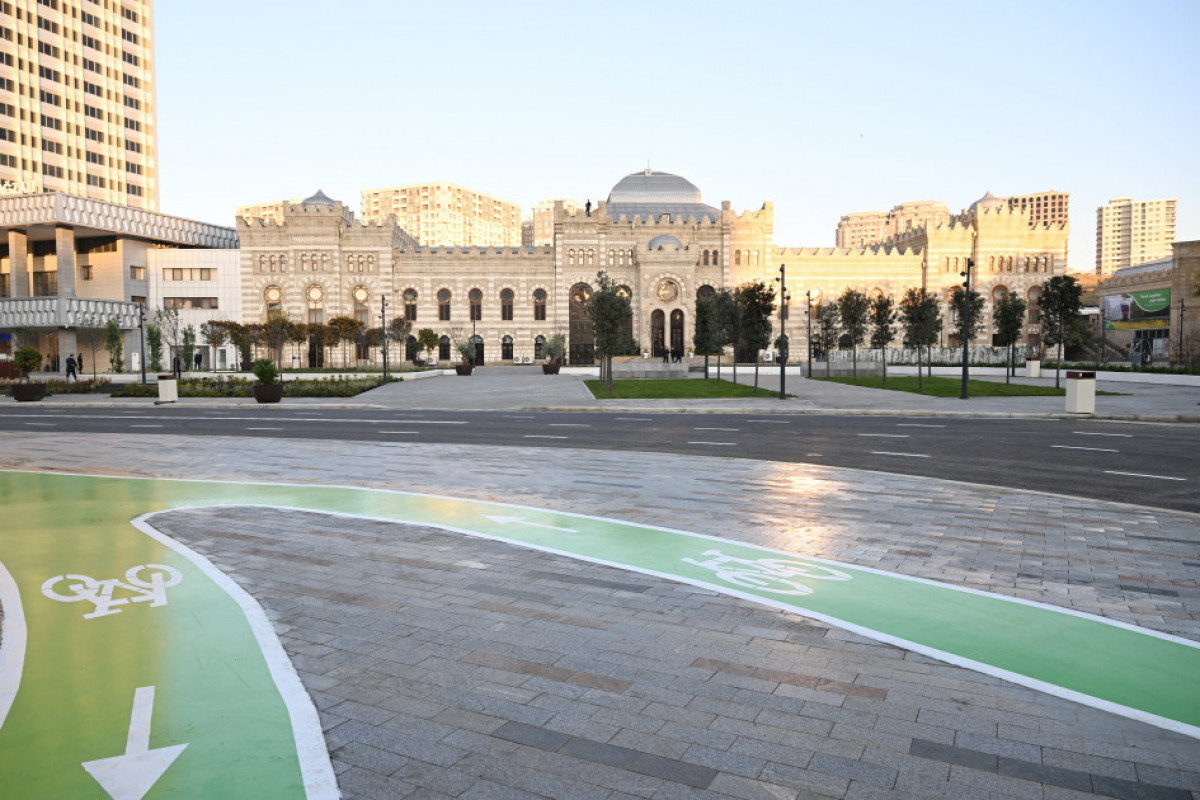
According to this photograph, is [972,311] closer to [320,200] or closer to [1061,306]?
[1061,306]

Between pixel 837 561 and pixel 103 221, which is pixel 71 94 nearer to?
pixel 103 221

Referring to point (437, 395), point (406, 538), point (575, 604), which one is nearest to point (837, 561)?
point (575, 604)

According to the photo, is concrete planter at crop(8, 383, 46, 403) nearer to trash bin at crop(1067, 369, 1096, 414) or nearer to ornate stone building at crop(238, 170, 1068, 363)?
ornate stone building at crop(238, 170, 1068, 363)

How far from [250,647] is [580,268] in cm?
7438

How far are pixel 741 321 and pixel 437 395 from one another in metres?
18.0

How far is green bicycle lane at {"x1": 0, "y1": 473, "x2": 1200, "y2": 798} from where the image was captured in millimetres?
4207

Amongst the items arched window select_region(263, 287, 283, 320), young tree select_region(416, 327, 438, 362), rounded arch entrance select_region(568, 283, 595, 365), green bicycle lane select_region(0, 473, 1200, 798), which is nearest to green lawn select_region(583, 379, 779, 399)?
green bicycle lane select_region(0, 473, 1200, 798)

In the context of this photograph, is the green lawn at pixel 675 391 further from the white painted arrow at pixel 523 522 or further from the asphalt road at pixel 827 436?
the white painted arrow at pixel 523 522

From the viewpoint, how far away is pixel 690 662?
5.35 m

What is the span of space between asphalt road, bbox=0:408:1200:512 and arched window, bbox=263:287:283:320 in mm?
46399

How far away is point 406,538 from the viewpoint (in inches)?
353

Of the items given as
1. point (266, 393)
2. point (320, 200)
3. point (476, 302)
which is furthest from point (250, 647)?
point (320, 200)

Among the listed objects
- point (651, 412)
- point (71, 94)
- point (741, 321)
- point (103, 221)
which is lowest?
point (651, 412)

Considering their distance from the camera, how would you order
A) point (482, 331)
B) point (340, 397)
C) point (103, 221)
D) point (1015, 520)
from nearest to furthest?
point (1015, 520), point (340, 397), point (103, 221), point (482, 331)
